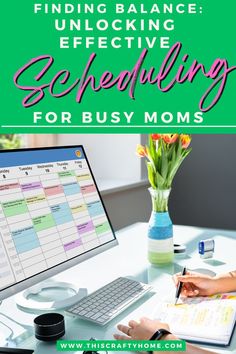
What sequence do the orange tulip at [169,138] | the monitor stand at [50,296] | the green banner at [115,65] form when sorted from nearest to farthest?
the monitor stand at [50,296], the orange tulip at [169,138], the green banner at [115,65]

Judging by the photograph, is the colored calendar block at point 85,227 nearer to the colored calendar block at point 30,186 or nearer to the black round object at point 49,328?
the colored calendar block at point 30,186

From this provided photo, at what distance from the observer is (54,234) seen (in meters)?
1.09

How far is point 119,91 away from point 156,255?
1.34m

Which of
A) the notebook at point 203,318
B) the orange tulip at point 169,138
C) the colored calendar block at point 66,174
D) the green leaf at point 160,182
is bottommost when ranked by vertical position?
the notebook at point 203,318

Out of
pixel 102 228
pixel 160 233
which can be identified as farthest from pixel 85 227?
pixel 160 233

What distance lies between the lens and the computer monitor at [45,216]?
98 cm

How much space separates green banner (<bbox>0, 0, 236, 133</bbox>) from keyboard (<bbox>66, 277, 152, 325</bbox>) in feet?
3.99

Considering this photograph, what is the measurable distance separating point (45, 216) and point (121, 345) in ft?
1.21

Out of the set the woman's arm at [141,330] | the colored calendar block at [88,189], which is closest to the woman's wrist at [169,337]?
the woman's arm at [141,330]

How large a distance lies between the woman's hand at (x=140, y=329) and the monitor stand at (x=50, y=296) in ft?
0.68

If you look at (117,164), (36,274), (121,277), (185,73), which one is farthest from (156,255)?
(117,164)

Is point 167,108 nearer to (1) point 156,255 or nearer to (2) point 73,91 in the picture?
(2) point 73,91

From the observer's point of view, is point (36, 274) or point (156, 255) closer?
point (36, 274)

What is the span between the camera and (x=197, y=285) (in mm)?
1119
